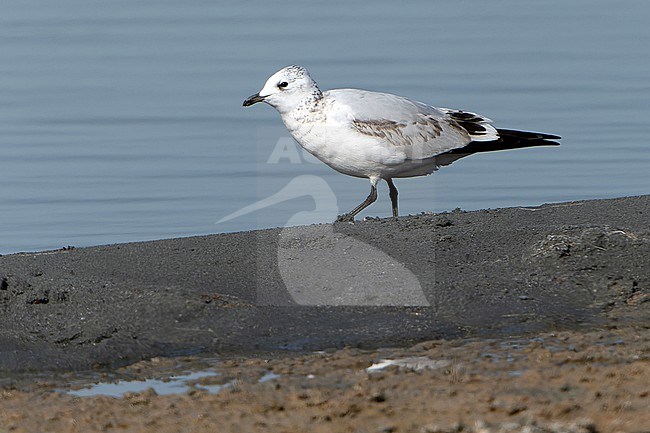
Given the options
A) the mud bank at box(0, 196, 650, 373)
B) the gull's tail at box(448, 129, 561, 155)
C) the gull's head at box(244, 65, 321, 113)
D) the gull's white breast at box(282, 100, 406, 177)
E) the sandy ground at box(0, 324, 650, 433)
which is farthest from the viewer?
the gull's tail at box(448, 129, 561, 155)

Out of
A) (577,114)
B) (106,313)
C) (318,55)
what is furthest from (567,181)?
(106,313)

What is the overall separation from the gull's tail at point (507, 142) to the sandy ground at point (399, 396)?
12.5 feet

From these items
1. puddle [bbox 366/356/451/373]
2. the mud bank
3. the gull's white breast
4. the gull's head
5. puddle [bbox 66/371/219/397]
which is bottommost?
puddle [bbox 66/371/219/397]

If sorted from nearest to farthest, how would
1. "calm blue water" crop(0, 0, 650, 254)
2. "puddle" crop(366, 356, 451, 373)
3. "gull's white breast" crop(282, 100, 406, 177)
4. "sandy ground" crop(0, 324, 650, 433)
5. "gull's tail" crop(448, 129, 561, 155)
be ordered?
"sandy ground" crop(0, 324, 650, 433) → "puddle" crop(366, 356, 451, 373) → "gull's white breast" crop(282, 100, 406, 177) → "gull's tail" crop(448, 129, 561, 155) → "calm blue water" crop(0, 0, 650, 254)

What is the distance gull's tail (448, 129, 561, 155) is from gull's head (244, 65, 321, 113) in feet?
3.65

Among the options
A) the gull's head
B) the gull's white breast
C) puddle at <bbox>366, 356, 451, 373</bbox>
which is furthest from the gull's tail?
puddle at <bbox>366, 356, 451, 373</bbox>

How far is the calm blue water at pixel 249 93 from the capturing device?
11.1m

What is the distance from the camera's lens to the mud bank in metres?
5.62

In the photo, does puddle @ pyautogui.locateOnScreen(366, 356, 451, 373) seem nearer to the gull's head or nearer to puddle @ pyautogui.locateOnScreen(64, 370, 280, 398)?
puddle @ pyautogui.locateOnScreen(64, 370, 280, 398)

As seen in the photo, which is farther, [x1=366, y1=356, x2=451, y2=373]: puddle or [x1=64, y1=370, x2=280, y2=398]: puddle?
[x1=366, y1=356, x2=451, y2=373]: puddle

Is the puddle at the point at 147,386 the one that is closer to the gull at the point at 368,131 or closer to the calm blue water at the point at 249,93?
the gull at the point at 368,131

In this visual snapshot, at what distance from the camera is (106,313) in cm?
588

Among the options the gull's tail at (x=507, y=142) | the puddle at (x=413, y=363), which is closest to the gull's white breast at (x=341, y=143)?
the gull's tail at (x=507, y=142)

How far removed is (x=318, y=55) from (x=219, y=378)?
1142 centimetres
